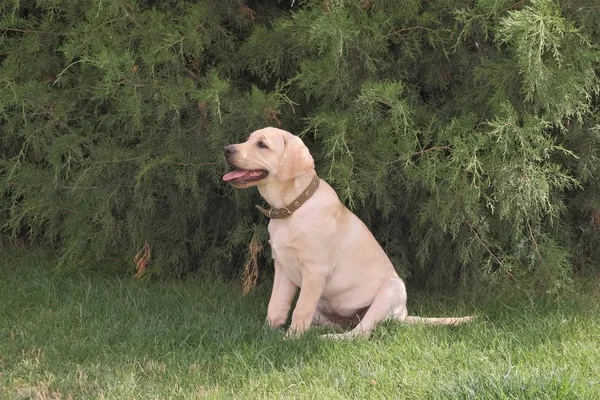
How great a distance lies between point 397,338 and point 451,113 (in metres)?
1.58

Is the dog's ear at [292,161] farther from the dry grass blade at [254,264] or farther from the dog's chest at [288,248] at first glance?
the dry grass blade at [254,264]

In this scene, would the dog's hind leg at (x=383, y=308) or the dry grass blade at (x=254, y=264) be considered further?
the dry grass blade at (x=254, y=264)

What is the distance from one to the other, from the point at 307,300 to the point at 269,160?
791 millimetres

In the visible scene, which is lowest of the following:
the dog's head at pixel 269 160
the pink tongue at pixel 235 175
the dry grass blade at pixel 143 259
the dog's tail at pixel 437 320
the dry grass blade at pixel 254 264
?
the dry grass blade at pixel 143 259

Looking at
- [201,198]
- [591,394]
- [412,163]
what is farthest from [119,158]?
[591,394]

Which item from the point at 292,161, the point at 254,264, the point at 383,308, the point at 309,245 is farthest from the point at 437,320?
the point at 254,264

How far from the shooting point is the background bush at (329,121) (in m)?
4.45

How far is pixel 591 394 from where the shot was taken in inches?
126

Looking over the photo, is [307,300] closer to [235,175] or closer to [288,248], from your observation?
[288,248]

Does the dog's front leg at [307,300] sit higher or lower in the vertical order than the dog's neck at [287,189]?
lower

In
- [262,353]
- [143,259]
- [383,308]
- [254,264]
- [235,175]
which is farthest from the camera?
[143,259]

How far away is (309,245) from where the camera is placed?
167 inches

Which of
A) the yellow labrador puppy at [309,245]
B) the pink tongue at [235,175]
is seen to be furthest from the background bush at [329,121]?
the pink tongue at [235,175]

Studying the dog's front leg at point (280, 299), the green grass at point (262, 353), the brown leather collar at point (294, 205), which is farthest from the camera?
the dog's front leg at point (280, 299)
